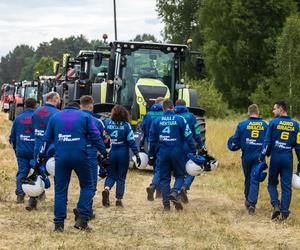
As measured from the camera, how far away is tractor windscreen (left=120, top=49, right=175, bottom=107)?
705 inches

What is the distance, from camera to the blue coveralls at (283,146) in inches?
444

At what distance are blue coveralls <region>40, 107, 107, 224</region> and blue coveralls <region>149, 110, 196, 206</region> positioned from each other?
7.92 ft

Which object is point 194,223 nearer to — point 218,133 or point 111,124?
point 111,124

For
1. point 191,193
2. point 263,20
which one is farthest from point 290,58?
point 191,193

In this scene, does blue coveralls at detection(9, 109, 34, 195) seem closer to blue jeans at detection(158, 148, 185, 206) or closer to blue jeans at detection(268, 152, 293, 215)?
blue jeans at detection(158, 148, 185, 206)

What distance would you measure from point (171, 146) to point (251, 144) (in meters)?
1.37

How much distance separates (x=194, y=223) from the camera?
10.8m

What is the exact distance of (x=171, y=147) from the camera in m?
12.0

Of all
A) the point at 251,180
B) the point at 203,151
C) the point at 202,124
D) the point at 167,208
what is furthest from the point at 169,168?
the point at 202,124

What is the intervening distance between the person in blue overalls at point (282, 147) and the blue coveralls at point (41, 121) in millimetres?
3482

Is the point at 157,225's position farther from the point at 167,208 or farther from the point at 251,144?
the point at 251,144

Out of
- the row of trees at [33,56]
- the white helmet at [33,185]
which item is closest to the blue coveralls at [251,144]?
the white helmet at [33,185]

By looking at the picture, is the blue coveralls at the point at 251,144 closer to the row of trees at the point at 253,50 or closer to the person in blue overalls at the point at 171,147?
the person in blue overalls at the point at 171,147

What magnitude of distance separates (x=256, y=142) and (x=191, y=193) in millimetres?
2766
